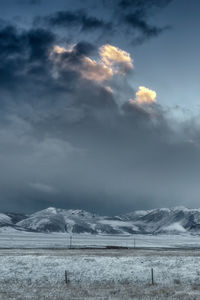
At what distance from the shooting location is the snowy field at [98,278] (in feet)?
117

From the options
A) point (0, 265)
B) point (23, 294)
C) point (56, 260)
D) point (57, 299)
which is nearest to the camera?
point (57, 299)

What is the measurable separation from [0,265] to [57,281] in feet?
46.5

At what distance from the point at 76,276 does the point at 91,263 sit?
7.98m

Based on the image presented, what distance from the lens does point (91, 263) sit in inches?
2190

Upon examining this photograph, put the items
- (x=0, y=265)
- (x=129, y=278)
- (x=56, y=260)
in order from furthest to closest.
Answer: (x=56, y=260) < (x=0, y=265) < (x=129, y=278)

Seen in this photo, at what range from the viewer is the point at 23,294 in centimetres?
3625

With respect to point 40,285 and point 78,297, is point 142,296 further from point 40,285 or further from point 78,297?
point 40,285

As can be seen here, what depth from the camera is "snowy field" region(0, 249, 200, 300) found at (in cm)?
3553

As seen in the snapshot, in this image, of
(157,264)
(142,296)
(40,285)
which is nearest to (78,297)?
(142,296)

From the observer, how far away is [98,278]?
46.6 metres

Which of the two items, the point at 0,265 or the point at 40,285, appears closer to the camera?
the point at 40,285

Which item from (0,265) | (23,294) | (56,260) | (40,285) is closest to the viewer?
(23,294)

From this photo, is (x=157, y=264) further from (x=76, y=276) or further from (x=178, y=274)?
(x=76, y=276)

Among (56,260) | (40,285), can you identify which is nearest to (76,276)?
(40,285)
